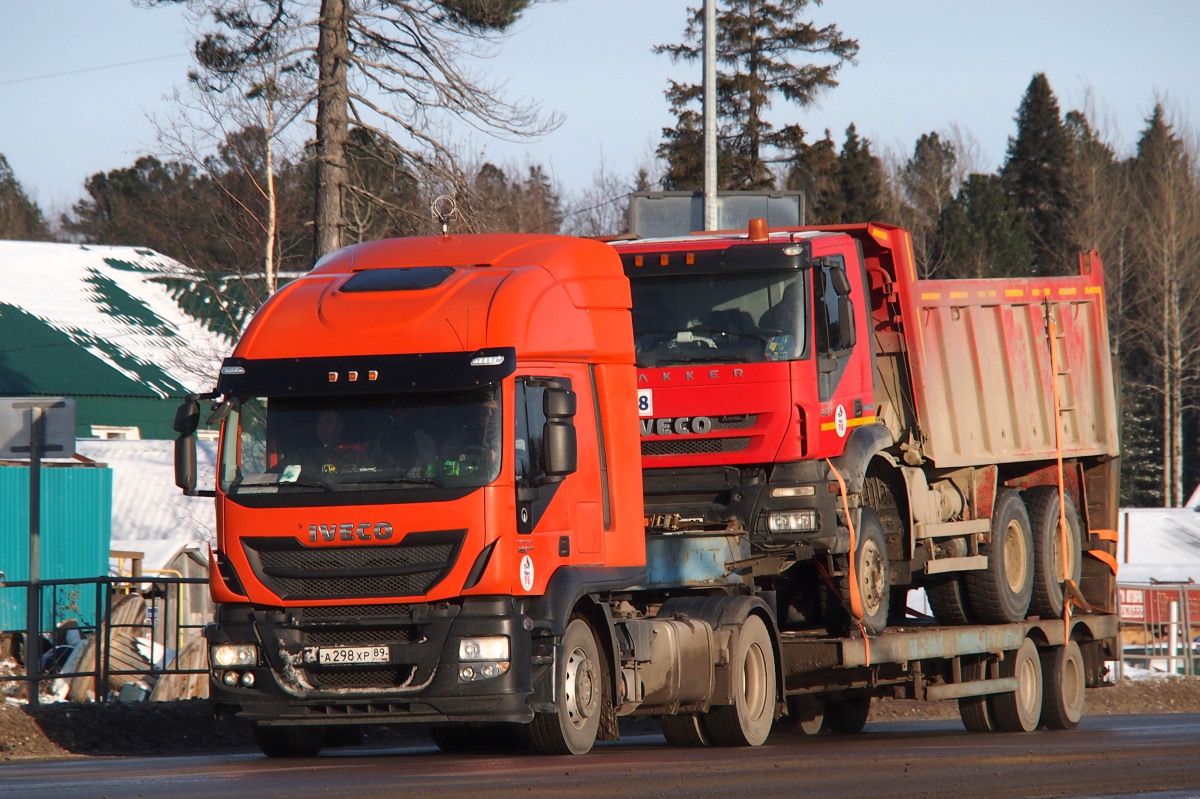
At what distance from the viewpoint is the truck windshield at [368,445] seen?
9266 millimetres

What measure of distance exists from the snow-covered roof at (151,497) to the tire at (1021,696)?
676 inches

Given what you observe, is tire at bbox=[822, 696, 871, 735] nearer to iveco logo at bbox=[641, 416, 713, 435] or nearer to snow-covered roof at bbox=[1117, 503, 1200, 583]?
iveco logo at bbox=[641, 416, 713, 435]

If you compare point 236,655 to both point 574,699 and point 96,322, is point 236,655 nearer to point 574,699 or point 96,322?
point 574,699

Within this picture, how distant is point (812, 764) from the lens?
31.8ft

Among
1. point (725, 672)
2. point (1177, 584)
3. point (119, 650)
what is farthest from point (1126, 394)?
point (725, 672)

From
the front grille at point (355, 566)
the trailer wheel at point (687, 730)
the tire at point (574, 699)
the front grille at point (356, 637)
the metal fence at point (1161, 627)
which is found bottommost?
the metal fence at point (1161, 627)

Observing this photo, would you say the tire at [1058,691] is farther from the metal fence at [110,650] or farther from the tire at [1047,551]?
the metal fence at [110,650]

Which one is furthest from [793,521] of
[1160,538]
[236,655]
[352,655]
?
[1160,538]

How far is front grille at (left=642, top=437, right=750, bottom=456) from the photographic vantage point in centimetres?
1204

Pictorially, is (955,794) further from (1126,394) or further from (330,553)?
(1126,394)

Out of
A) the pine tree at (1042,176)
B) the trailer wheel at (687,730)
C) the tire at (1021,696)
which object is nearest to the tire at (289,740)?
the trailer wheel at (687,730)

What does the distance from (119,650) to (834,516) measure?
1009cm

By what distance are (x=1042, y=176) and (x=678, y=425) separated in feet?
196

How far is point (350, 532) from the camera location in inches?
361
